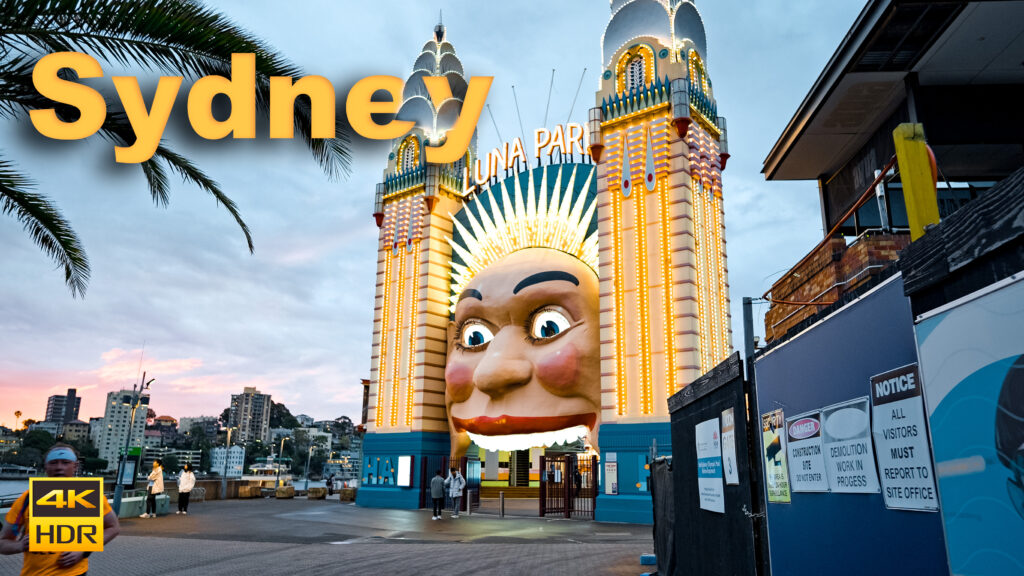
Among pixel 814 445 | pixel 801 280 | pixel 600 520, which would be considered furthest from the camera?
pixel 600 520

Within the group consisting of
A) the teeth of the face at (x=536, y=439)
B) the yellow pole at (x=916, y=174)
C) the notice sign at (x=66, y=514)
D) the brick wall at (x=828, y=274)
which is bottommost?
the notice sign at (x=66, y=514)

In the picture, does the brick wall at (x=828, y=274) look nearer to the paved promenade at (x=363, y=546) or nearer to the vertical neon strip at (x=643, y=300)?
the paved promenade at (x=363, y=546)

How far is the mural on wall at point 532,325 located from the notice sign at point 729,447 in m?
14.9

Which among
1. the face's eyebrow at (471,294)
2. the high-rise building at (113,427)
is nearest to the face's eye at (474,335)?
the face's eyebrow at (471,294)

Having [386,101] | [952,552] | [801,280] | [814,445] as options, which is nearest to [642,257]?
[801,280]

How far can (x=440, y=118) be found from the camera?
28703 mm

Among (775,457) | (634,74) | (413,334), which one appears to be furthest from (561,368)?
(775,457)

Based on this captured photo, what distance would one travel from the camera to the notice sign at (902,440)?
11.9ft

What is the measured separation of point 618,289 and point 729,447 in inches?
596

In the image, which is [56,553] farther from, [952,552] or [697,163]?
[697,163]

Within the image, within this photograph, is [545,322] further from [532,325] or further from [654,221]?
[654,221]

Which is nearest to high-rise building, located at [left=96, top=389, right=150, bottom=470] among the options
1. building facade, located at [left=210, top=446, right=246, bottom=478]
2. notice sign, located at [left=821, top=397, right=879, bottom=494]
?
building facade, located at [left=210, top=446, right=246, bottom=478]

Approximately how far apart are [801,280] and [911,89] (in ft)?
10.4

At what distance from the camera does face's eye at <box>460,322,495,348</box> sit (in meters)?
23.7
